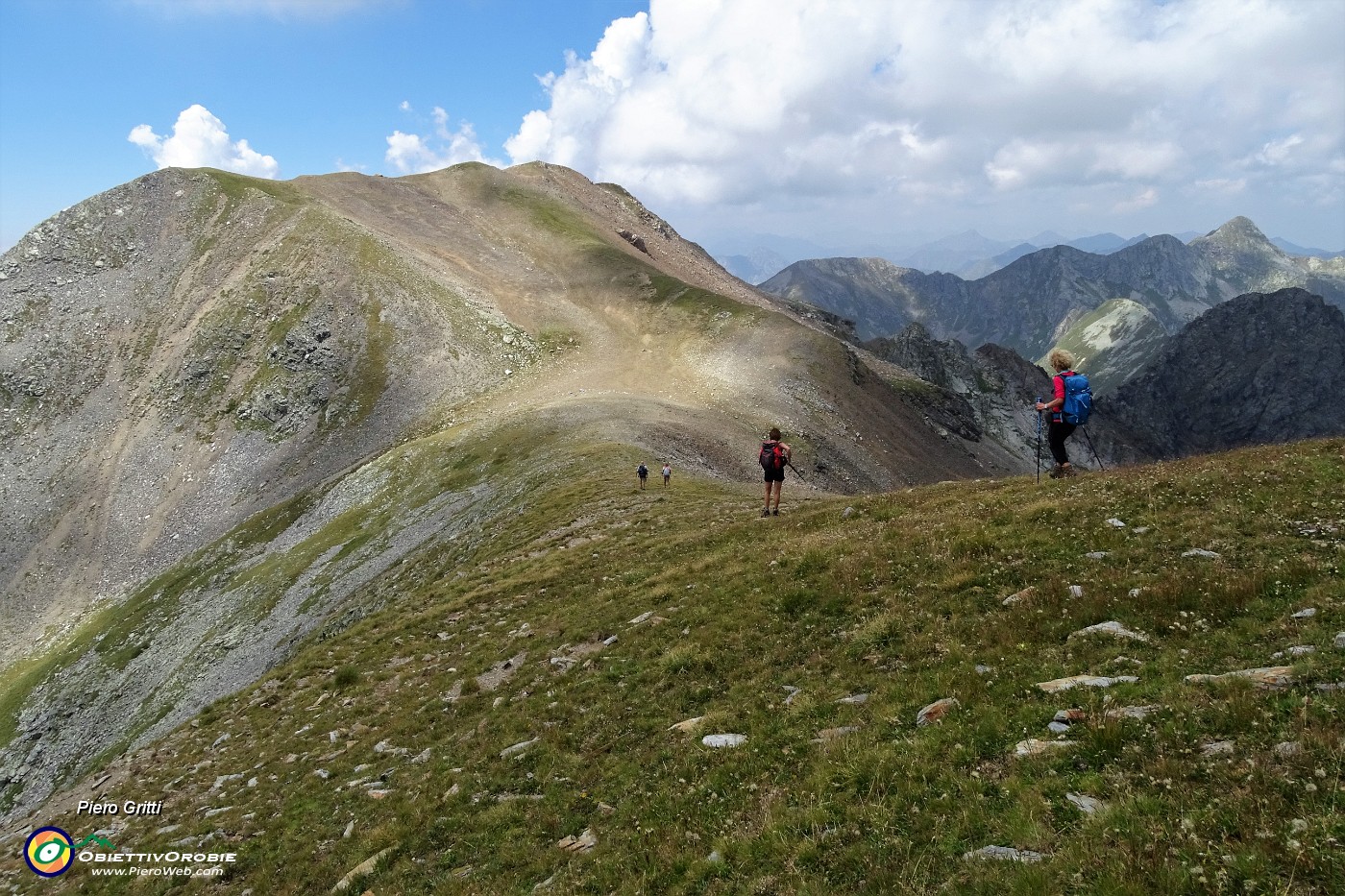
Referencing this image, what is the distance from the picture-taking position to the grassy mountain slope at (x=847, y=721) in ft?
23.7

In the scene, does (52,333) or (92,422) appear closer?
(92,422)

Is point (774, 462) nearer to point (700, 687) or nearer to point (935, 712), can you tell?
point (700, 687)

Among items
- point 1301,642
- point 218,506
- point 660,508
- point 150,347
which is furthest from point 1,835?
point 150,347

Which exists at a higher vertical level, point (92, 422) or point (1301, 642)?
point (92, 422)

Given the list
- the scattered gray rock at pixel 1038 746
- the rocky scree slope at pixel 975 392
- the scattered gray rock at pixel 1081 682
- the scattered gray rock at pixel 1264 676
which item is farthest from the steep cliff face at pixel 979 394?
the scattered gray rock at pixel 1038 746

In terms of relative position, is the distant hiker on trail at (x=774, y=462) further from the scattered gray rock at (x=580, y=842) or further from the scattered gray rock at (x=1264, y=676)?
the scattered gray rock at (x=1264, y=676)

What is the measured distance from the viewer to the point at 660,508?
3188 centimetres

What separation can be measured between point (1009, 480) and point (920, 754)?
15.7m

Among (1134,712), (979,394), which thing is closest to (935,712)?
(1134,712)

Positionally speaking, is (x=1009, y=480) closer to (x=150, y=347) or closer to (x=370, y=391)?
(x=370, y=391)
